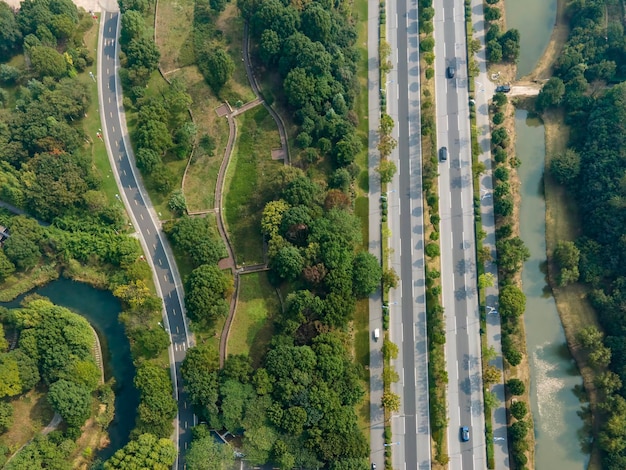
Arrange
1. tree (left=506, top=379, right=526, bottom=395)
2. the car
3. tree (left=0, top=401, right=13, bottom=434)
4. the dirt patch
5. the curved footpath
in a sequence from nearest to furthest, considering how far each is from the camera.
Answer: tree (left=0, top=401, right=13, bottom=434) → tree (left=506, top=379, right=526, bottom=395) → the dirt patch → the curved footpath → the car

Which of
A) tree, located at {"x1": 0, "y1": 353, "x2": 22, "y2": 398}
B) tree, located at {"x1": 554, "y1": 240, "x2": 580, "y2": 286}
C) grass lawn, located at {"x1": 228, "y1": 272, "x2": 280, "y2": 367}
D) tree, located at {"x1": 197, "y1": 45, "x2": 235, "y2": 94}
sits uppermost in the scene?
tree, located at {"x1": 197, "y1": 45, "x2": 235, "y2": 94}

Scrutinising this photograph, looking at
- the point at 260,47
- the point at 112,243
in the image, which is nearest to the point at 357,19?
the point at 260,47

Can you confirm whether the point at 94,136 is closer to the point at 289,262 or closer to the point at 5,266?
the point at 5,266

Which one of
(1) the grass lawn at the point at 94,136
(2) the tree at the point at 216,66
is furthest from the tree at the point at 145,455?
(2) the tree at the point at 216,66

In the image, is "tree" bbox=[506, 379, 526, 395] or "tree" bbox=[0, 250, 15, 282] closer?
"tree" bbox=[506, 379, 526, 395]

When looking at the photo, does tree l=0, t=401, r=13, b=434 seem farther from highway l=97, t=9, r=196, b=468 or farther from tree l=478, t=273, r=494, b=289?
tree l=478, t=273, r=494, b=289

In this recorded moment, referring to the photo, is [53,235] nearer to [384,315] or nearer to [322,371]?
[322,371]

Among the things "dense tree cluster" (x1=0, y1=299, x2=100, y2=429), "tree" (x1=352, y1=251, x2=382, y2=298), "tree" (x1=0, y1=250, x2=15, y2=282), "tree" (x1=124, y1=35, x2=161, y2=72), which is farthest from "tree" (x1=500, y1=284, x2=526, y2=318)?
"tree" (x1=0, y1=250, x2=15, y2=282)

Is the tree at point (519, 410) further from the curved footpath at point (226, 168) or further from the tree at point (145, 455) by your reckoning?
the tree at point (145, 455)
